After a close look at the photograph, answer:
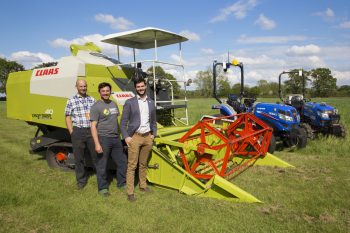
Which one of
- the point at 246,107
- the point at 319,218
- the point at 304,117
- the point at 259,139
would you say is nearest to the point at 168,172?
the point at 319,218

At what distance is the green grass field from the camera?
12.3 feet

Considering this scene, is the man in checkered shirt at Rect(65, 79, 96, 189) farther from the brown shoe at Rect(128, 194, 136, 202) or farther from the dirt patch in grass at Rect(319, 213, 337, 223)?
the dirt patch in grass at Rect(319, 213, 337, 223)

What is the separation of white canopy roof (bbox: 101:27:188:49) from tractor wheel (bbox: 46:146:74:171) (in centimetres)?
257

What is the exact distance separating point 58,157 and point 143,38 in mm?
3250

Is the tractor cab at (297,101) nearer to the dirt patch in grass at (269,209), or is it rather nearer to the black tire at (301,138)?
the black tire at (301,138)

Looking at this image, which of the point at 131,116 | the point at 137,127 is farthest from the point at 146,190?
the point at 131,116

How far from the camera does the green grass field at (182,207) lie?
373cm

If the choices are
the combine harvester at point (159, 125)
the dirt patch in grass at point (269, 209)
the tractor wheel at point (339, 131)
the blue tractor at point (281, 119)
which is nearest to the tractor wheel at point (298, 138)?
the blue tractor at point (281, 119)

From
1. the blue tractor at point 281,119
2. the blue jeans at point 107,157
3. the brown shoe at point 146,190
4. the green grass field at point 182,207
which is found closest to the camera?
the green grass field at point 182,207

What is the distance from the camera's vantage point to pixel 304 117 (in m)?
9.23

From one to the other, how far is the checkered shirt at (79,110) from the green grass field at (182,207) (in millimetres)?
1179

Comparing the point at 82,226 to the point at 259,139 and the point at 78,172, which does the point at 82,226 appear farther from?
the point at 259,139

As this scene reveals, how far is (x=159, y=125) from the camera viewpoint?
6.25 meters

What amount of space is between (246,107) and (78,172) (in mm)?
4905
